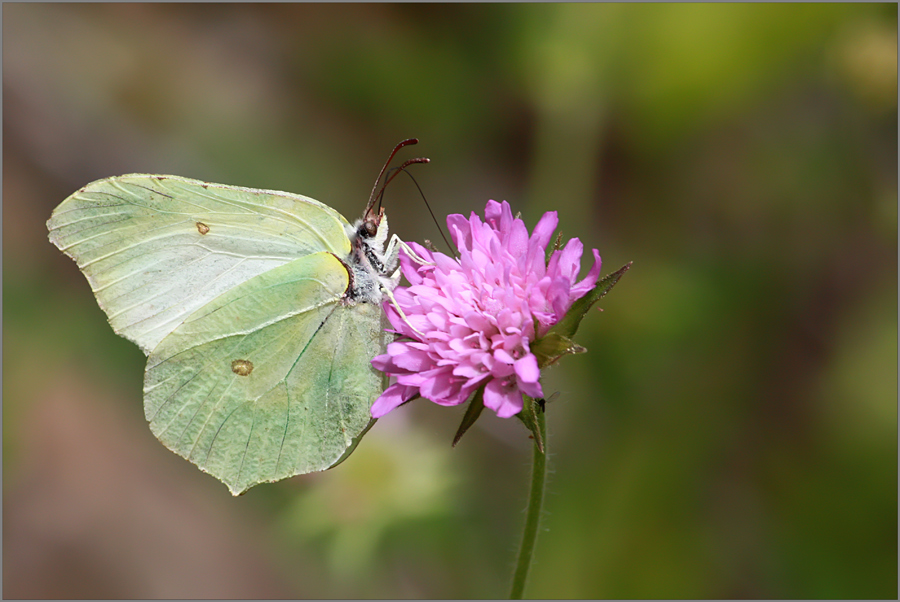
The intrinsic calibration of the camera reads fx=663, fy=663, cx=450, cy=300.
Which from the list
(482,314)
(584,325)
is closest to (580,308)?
(482,314)

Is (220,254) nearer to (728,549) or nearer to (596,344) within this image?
(596,344)

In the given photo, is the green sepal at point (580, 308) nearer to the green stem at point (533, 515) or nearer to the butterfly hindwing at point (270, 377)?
the green stem at point (533, 515)

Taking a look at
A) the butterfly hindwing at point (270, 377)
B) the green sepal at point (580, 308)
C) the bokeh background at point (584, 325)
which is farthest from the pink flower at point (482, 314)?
the bokeh background at point (584, 325)

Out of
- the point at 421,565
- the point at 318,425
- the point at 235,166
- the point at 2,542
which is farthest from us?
the point at 235,166

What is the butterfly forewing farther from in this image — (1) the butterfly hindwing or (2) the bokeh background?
(2) the bokeh background

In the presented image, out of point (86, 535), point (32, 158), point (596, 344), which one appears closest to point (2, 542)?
point (86, 535)

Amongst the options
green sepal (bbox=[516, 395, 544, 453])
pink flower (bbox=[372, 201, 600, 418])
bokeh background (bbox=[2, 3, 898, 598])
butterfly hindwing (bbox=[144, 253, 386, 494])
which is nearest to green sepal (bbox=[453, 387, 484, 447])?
pink flower (bbox=[372, 201, 600, 418])
